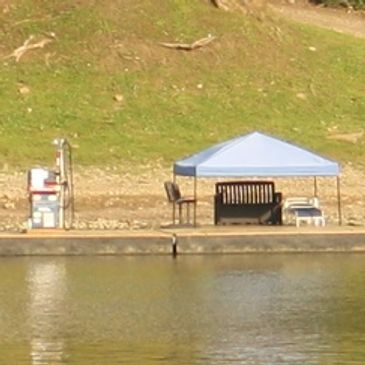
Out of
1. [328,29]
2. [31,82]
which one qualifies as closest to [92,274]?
[31,82]

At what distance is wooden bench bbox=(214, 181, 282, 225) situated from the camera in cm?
3469

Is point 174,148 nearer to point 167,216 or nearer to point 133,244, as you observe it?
point 167,216

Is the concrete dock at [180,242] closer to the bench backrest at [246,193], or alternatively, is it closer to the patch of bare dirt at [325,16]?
the bench backrest at [246,193]

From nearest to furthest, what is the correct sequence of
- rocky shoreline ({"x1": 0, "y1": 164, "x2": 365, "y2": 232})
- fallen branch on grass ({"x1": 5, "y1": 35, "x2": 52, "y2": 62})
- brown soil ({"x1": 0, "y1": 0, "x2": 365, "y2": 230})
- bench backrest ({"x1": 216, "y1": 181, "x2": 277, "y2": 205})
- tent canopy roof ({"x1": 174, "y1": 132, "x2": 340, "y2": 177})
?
tent canopy roof ({"x1": 174, "y1": 132, "x2": 340, "y2": 177}), bench backrest ({"x1": 216, "y1": 181, "x2": 277, "y2": 205}), rocky shoreline ({"x1": 0, "y1": 164, "x2": 365, "y2": 232}), brown soil ({"x1": 0, "y1": 0, "x2": 365, "y2": 230}), fallen branch on grass ({"x1": 5, "y1": 35, "x2": 52, "y2": 62})

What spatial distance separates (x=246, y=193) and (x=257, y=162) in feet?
5.91

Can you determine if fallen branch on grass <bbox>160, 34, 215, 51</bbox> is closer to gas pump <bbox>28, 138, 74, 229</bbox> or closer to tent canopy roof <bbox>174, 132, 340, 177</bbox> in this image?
tent canopy roof <bbox>174, 132, 340, 177</bbox>

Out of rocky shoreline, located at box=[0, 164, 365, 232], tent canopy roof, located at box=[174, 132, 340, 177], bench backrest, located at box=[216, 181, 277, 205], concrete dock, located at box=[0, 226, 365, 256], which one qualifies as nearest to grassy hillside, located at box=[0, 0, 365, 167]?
rocky shoreline, located at box=[0, 164, 365, 232]

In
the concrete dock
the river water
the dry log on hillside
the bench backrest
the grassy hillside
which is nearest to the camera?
the river water

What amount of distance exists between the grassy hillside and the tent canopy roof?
8.03 meters

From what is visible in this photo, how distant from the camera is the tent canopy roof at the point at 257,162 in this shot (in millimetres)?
33344

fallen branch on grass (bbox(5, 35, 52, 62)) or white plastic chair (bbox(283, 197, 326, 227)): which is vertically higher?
fallen branch on grass (bbox(5, 35, 52, 62))

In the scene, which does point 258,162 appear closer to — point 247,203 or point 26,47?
point 247,203

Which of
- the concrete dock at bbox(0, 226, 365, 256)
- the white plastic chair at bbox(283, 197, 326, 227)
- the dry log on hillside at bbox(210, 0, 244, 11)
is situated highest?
the dry log on hillside at bbox(210, 0, 244, 11)

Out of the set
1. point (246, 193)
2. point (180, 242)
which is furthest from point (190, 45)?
point (180, 242)
